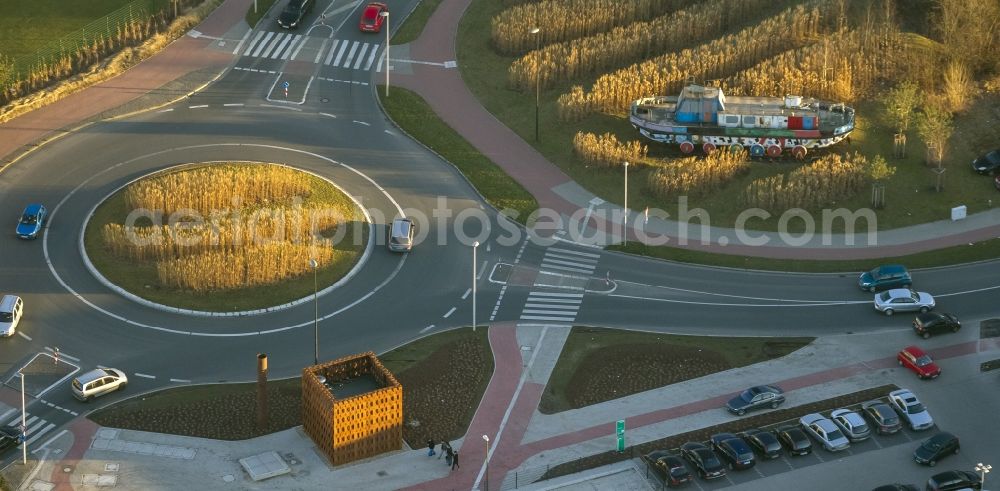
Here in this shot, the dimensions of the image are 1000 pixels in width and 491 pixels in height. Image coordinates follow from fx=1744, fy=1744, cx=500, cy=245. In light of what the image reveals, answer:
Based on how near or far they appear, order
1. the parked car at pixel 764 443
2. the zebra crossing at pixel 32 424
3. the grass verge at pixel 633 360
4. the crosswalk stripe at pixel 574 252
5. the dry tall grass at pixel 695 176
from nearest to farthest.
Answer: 1. the parked car at pixel 764 443
2. the zebra crossing at pixel 32 424
3. the grass verge at pixel 633 360
4. the crosswalk stripe at pixel 574 252
5. the dry tall grass at pixel 695 176

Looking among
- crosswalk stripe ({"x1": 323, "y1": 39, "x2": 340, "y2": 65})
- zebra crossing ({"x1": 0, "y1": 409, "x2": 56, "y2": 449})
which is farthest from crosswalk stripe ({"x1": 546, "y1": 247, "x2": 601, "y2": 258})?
zebra crossing ({"x1": 0, "y1": 409, "x2": 56, "y2": 449})

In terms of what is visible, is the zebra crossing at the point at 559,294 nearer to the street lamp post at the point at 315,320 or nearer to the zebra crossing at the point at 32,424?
the street lamp post at the point at 315,320

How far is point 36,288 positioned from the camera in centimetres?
10775

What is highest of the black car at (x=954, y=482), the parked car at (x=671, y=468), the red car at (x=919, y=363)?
the red car at (x=919, y=363)

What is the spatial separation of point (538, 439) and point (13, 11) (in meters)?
66.7

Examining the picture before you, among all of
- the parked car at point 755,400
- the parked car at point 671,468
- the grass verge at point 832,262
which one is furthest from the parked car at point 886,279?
the parked car at point 671,468

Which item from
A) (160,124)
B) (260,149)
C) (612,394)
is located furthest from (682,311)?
(160,124)

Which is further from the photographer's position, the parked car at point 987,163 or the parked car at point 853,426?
the parked car at point 987,163

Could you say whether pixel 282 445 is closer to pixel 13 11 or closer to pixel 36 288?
pixel 36 288

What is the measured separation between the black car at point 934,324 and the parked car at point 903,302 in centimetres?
145

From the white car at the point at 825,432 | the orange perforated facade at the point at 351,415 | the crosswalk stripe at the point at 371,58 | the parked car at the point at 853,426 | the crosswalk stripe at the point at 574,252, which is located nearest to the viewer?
the orange perforated facade at the point at 351,415

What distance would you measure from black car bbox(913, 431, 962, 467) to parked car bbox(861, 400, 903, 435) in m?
2.29

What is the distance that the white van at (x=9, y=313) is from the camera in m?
103

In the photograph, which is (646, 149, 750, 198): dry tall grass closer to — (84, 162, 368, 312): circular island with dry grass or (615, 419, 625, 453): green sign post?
(84, 162, 368, 312): circular island with dry grass
